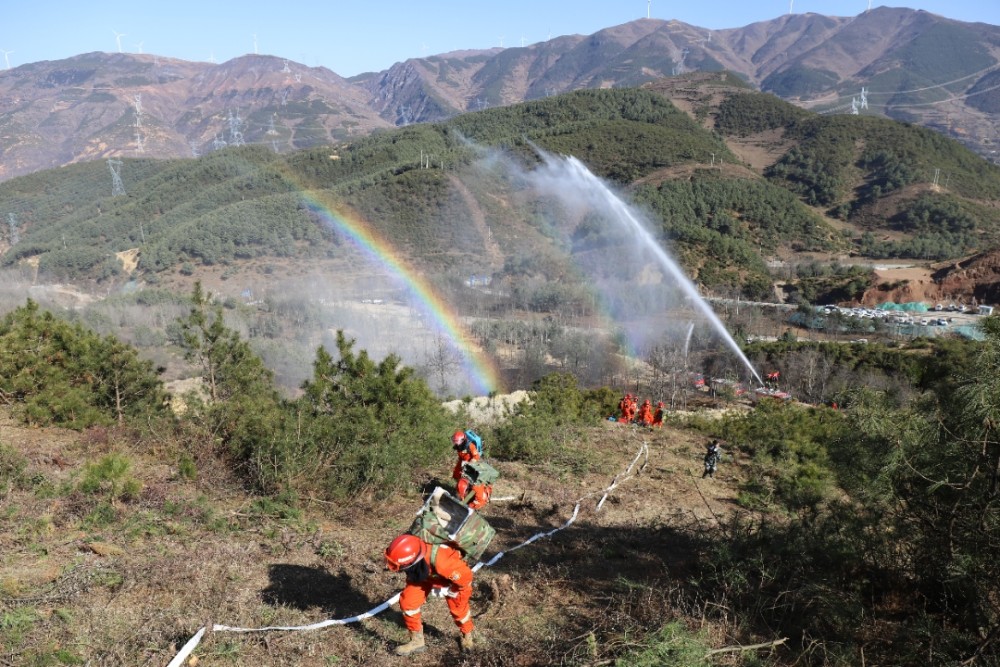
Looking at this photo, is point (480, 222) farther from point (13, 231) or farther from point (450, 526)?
point (13, 231)

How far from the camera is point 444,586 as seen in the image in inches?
192

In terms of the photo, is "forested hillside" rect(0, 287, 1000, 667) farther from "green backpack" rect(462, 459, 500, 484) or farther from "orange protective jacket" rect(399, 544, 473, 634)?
"green backpack" rect(462, 459, 500, 484)

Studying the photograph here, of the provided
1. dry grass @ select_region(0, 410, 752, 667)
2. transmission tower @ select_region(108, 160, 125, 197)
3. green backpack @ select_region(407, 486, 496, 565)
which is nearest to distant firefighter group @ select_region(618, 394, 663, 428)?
dry grass @ select_region(0, 410, 752, 667)

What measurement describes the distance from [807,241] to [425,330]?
58846 mm

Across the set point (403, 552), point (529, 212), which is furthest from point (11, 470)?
point (529, 212)

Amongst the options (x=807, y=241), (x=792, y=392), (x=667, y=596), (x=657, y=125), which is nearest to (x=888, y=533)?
(x=667, y=596)

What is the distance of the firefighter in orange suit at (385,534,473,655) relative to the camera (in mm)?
4629

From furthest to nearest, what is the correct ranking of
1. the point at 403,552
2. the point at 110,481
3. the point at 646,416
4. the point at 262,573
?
1. the point at 646,416
2. the point at 110,481
3. the point at 262,573
4. the point at 403,552

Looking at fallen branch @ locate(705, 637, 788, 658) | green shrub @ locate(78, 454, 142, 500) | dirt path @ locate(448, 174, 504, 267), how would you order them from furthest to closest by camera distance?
1. dirt path @ locate(448, 174, 504, 267)
2. green shrub @ locate(78, 454, 142, 500)
3. fallen branch @ locate(705, 637, 788, 658)

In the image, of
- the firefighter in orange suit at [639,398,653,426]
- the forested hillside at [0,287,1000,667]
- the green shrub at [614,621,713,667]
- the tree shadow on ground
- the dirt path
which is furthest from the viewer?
the dirt path

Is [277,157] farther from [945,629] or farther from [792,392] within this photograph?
[945,629]

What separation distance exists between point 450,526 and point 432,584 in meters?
0.46

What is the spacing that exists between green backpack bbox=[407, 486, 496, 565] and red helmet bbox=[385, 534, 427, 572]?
20 centimetres

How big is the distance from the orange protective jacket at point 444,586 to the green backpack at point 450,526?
6cm
